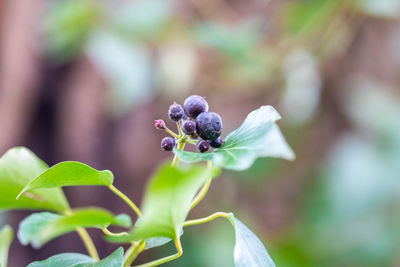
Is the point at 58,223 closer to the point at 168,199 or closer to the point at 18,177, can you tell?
the point at 168,199

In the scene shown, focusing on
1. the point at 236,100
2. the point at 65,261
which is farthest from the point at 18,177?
the point at 236,100

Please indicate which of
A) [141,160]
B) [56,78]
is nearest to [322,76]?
[141,160]

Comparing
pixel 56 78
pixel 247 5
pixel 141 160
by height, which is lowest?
pixel 141 160

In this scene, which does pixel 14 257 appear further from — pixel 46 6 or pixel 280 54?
pixel 280 54

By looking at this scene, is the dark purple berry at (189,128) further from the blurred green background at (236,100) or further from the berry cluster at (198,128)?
the blurred green background at (236,100)

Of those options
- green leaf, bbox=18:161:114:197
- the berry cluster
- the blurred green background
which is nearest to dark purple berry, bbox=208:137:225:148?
the berry cluster

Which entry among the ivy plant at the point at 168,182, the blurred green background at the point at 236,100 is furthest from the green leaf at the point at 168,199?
the blurred green background at the point at 236,100

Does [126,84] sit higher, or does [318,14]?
[318,14]
